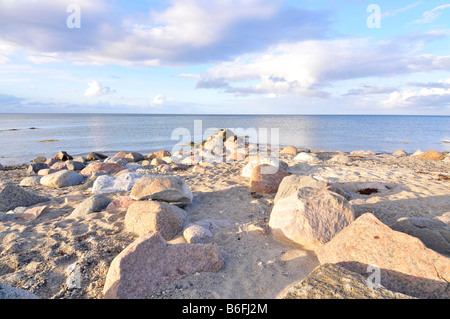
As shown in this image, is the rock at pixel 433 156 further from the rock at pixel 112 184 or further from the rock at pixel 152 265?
the rock at pixel 152 265

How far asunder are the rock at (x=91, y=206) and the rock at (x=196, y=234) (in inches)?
91.2

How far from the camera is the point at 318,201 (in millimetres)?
4160

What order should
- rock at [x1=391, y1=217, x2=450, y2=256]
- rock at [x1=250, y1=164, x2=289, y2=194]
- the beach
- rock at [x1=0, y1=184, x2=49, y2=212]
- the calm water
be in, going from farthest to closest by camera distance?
the calm water, rock at [x1=250, y1=164, x2=289, y2=194], rock at [x1=0, y1=184, x2=49, y2=212], rock at [x1=391, y1=217, x2=450, y2=256], the beach

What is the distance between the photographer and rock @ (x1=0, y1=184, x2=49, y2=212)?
19.2 ft

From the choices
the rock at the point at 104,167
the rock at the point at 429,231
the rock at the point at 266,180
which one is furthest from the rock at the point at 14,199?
the rock at the point at 429,231

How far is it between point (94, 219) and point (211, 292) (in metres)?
3.11

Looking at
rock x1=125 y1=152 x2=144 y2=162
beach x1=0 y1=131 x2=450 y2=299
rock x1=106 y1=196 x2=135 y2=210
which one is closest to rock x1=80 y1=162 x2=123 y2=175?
beach x1=0 y1=131 x2=450 y2=299

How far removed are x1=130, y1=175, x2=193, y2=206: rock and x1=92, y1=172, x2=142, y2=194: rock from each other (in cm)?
157

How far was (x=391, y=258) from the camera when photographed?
9.79 feet

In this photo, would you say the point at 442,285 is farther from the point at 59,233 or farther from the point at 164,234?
the point at 59,233

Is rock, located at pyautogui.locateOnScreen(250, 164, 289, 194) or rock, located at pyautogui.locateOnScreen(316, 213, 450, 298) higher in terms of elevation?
rock, located at pyautogui.locateOnScreen(250, 164, 289, 194)

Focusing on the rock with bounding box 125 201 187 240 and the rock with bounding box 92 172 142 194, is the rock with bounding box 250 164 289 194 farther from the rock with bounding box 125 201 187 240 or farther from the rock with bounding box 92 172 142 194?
the rock with bounding box 92 172 142 194
